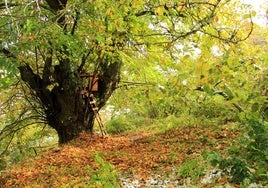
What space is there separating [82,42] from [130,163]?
9.21 feet

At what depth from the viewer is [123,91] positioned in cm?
1141

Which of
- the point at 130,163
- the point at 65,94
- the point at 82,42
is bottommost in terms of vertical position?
the point at 130,163

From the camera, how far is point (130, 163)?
6.23m

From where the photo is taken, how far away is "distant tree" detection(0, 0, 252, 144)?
6.09m

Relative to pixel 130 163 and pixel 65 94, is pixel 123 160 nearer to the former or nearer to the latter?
pixel 130 163

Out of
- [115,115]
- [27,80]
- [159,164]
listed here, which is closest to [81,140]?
[27,80]

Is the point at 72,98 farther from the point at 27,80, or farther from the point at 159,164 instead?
the point at 159,164

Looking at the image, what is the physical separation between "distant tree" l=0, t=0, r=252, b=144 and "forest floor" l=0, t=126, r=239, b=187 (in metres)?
1.42

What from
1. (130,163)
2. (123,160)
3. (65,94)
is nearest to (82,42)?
(65,94)

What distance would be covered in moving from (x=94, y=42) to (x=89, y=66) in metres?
2.53

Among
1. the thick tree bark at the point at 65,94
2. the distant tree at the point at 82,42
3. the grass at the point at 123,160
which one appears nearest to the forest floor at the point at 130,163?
the grass at the point at 123,160

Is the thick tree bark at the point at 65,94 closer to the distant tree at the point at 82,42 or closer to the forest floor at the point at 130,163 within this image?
the distant tree at the point at 82,42

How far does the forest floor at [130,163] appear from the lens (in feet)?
16.6

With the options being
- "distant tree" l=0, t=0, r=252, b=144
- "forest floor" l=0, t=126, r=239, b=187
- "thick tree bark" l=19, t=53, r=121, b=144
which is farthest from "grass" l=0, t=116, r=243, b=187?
"distant tree" l=0, t=0, r=252, b=144
